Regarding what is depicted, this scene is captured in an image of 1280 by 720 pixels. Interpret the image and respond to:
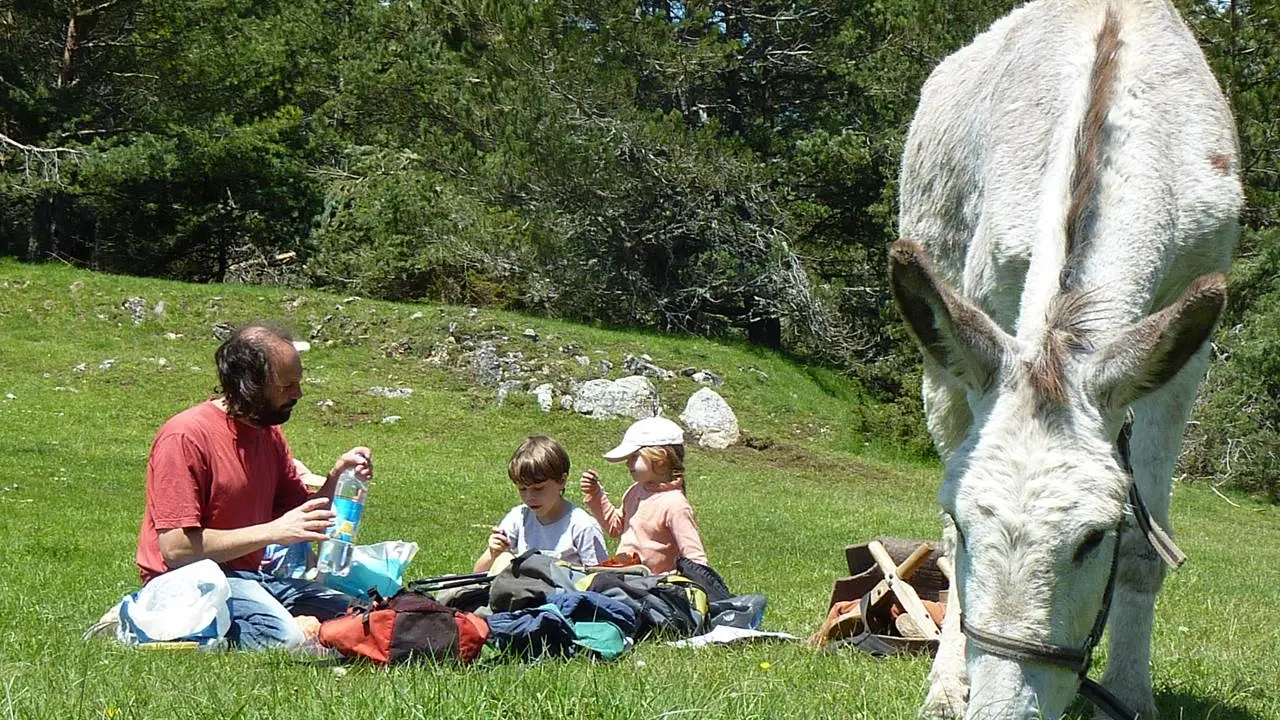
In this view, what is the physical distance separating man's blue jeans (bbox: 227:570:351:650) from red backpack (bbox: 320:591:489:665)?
41 cm

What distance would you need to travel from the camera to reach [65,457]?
1535 cm

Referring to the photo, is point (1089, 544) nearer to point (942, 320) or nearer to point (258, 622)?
point (942, 320)

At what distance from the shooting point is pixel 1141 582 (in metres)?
4.24

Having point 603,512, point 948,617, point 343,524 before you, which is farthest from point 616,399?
point 948,617

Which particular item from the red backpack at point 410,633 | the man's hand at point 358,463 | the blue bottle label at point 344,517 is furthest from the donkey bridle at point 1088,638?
the man's hand at point 358,463

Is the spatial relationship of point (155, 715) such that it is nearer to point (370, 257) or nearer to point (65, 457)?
point (65, 457)

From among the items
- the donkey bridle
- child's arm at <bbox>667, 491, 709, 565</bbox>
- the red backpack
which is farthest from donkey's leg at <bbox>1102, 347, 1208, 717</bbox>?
child's arm at <bbox>667, 491, 709, 565</bbox>

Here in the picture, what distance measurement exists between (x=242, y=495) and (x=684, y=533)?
2153mm

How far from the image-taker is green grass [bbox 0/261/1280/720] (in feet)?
12.8

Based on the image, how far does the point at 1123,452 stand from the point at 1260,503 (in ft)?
66.0

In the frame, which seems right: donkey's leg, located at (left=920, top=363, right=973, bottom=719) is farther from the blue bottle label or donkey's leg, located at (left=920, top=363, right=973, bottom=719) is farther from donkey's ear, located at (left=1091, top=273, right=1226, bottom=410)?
the blue bottle label

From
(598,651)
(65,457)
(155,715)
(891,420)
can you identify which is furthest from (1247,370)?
(155,715)

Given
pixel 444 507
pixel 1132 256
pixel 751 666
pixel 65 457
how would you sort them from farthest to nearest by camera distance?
pixel 65 457, pixel 444 507, pixel 751 666, pixel 1132 256

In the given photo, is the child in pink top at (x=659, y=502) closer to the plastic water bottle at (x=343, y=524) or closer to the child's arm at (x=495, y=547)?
the child's arm at (x=495, y=547)
